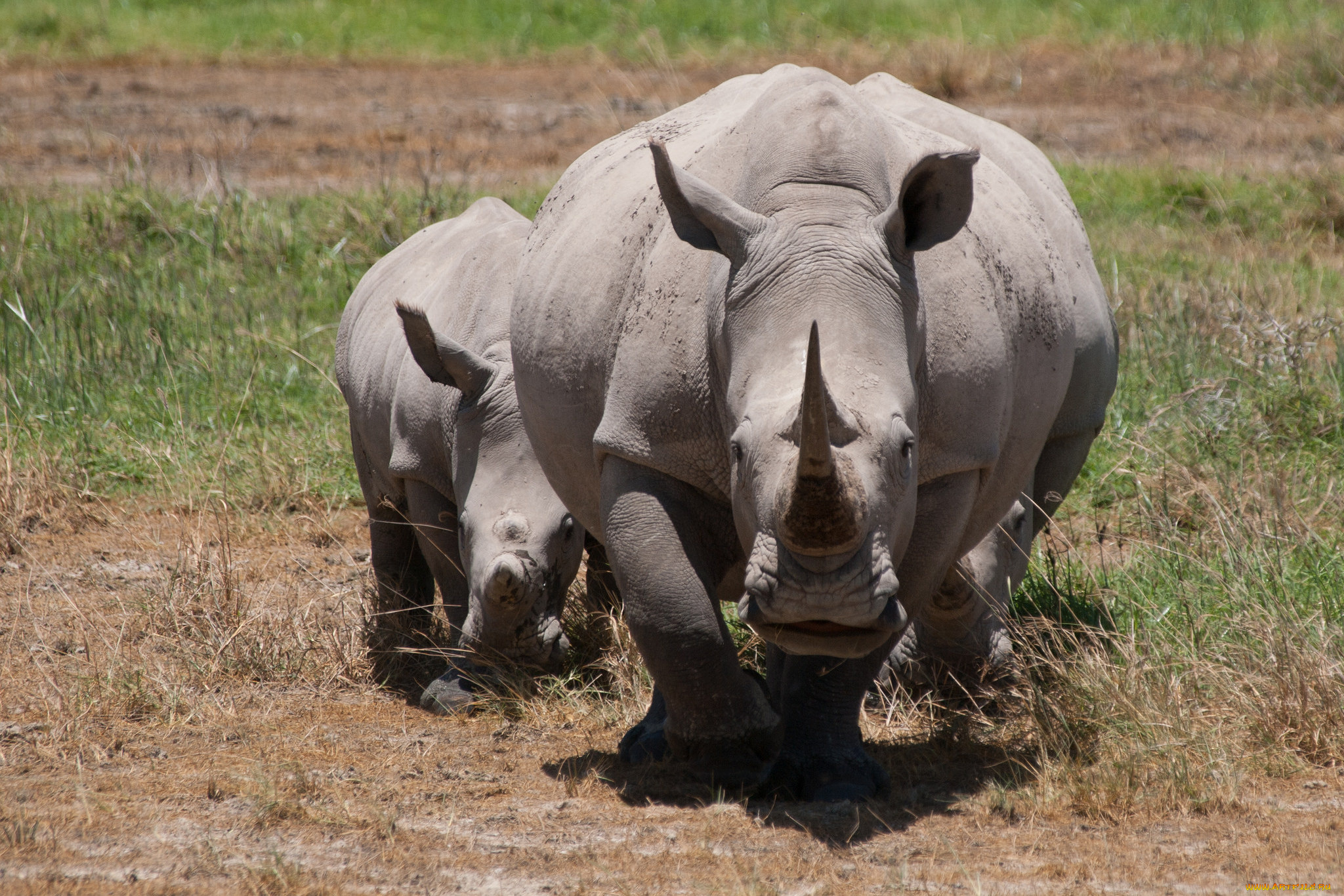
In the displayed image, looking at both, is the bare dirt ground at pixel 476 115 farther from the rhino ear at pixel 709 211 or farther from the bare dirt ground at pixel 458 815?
the rhino ear at pixel 709 211

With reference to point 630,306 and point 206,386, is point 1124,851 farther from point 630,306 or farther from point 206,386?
point 206,386

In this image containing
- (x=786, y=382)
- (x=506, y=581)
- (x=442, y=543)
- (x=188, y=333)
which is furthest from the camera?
(x=188, y=333)

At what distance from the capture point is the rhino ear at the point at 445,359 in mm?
5086

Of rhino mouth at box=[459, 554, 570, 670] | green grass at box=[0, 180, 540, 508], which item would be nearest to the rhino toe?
rhino mouth at box=[459, 554, 570, 670]

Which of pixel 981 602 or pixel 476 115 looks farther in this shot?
pixel 476 115

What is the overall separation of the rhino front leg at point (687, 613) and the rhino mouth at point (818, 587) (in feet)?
1.64

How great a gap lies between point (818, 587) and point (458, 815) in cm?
128

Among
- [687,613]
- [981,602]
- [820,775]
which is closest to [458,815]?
[687,613]

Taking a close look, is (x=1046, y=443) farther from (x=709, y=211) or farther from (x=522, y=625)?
(x=709, y=211)

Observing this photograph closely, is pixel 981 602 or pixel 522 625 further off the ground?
pixel 981 602

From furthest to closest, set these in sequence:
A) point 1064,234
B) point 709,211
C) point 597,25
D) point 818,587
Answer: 1. point 597,25
2. point 1064,234
3. point 709,211
4. point 818,587

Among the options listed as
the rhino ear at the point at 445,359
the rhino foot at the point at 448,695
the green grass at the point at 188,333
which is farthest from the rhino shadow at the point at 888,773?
the green grass at the point at 188,333

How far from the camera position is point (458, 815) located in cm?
395

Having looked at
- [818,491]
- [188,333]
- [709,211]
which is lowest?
[188,333]
